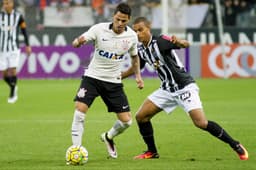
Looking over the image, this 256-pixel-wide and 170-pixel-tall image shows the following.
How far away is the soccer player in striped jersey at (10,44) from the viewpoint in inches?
813

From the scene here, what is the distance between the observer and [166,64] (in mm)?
11203

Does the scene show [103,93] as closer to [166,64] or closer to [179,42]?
[166,64]

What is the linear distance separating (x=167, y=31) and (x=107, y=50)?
18.0 m

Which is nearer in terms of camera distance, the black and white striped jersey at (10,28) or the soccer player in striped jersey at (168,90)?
the soccer player in striped jersey at (168,90)

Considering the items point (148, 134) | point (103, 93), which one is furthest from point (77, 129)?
point (148, 134)

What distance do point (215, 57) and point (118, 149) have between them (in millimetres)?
17024

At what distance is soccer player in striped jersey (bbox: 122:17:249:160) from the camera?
36.2ft

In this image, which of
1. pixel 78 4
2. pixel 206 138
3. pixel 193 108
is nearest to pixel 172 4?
pixel 78 4

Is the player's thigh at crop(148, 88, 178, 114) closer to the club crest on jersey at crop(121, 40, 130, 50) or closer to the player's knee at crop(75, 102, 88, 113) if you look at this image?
the club crest on jersey at crop(121, 40, 130, 50)

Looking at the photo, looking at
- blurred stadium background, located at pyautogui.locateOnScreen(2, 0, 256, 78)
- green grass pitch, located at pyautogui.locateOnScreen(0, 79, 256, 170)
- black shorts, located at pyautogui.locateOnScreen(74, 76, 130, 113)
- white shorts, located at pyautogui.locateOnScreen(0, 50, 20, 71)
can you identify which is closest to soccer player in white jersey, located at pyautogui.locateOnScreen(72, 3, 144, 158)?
black shorts, located at pyautogui.locateOnScreen(74, 76, 130, 113)

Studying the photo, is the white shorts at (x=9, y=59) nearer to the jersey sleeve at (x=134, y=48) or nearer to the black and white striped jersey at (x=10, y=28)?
the black and white striped jersey at (x=10, y=28)

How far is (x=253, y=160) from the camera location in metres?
11.0

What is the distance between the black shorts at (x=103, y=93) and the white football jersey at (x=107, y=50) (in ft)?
0.24

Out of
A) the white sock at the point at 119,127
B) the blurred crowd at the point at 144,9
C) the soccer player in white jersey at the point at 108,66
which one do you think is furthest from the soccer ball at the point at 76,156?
the blurred crowd at the point at 144,9
